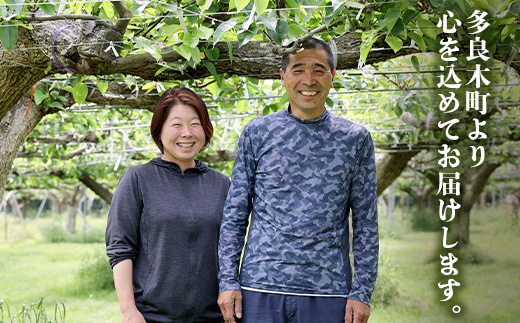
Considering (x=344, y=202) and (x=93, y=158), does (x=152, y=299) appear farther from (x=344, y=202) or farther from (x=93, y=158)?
(x=93, y=158)

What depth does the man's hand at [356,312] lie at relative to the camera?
1.97 m

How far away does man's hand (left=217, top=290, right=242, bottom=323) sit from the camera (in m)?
1.96

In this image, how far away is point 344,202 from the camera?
6.66ft

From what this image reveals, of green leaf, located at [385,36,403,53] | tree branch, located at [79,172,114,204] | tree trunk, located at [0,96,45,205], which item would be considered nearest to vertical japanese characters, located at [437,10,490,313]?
green leaf, located at [385,36,403,53]

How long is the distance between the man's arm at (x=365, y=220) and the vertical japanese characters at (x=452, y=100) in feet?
1.78

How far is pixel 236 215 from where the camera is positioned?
202cm

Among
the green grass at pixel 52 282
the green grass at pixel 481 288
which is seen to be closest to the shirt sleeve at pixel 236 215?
the green grass at pixel 52 282

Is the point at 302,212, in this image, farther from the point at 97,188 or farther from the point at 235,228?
the point at 97,188

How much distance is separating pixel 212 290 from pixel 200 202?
0.31 metres

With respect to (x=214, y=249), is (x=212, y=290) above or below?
below

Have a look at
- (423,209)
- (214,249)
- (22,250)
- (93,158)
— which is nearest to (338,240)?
(214,249)

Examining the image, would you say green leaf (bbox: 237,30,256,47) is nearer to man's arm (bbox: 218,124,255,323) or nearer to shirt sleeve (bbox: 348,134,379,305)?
man's arm (bbox: 218,124,255,323)

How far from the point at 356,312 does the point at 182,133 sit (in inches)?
33.2

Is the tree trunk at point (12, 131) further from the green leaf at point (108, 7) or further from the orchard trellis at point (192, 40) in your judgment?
the green leaf at point (108, 7)
